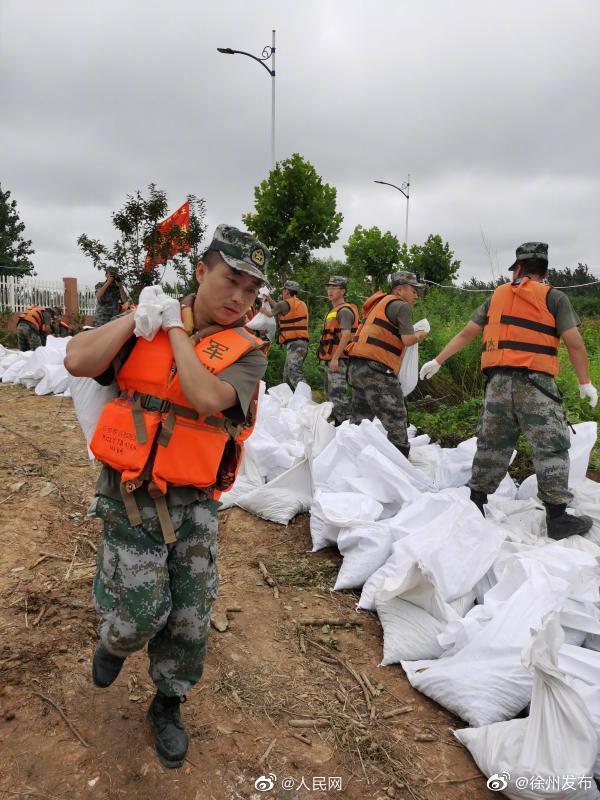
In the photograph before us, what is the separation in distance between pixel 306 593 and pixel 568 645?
4.25ft

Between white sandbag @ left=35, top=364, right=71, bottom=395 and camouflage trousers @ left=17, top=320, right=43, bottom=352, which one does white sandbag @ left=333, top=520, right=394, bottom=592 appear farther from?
camouflage trousers @ left=17, top=320, right=43, bottom=352

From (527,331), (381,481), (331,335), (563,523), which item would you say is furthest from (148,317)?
(331,335)

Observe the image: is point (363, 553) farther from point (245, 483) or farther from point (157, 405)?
point (157, 405)

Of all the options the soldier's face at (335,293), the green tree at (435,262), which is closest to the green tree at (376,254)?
the green tree at (435,262)

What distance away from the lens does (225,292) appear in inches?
70.0

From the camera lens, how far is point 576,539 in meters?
3.37

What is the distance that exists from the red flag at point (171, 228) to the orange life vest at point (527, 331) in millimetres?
6179

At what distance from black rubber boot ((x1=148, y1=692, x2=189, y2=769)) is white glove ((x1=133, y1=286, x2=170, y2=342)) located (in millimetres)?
1168

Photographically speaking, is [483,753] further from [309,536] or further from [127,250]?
[127,250]

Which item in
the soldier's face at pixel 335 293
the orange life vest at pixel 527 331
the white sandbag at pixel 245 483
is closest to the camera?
the orange life vest at pixel 527 331

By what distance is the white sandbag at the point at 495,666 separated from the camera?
7.10ft

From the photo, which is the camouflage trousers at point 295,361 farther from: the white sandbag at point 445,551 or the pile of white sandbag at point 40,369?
the white sandbag at point 445,551

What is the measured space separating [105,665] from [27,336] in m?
10.5

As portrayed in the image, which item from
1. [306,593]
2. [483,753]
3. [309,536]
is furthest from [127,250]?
[483,753]
